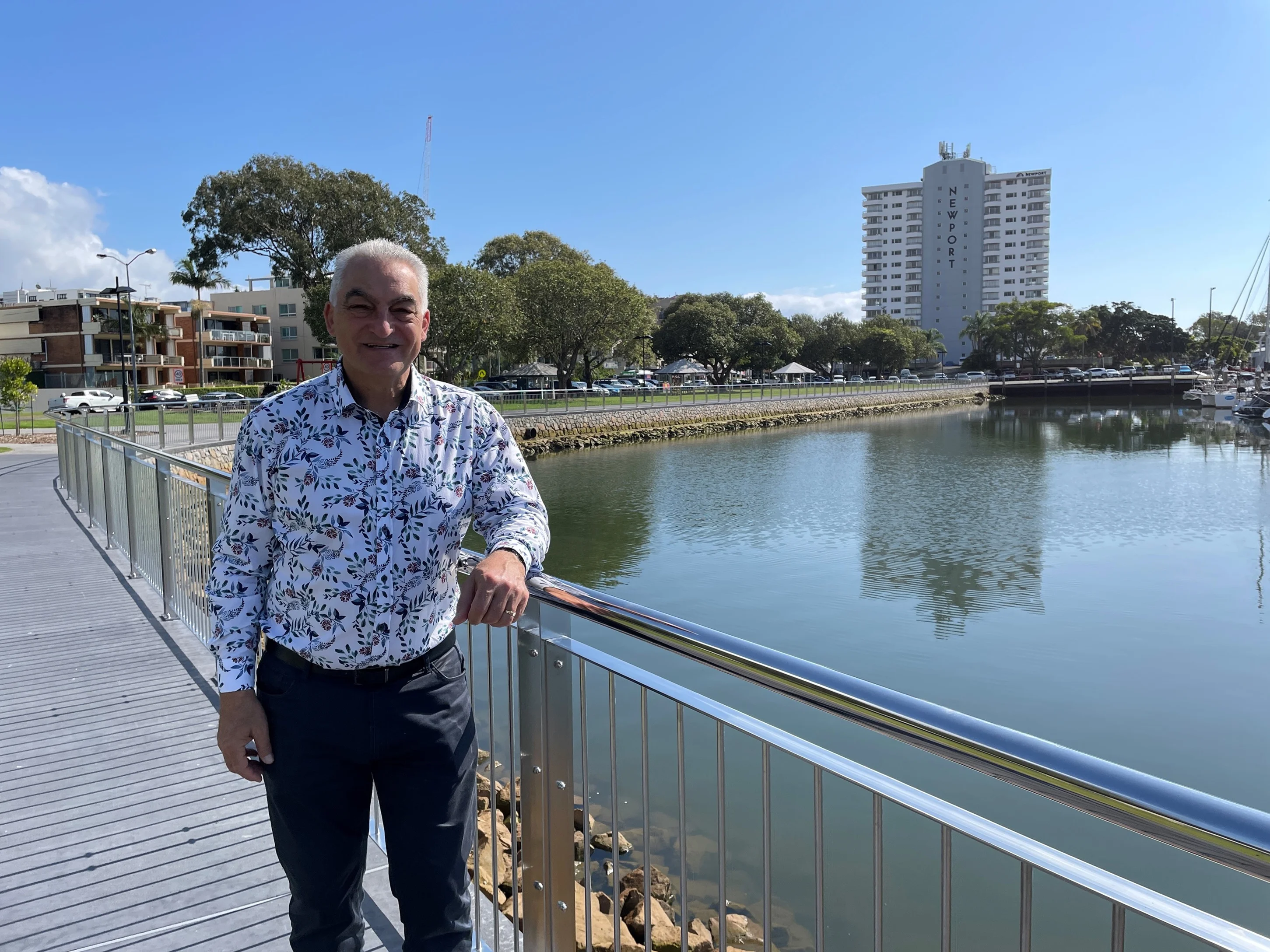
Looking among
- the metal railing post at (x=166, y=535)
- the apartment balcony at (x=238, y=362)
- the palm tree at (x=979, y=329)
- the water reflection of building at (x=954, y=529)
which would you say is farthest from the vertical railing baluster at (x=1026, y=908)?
the palm tree at (x=979, y=329)

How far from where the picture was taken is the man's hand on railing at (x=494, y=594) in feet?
5.82

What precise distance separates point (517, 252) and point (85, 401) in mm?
29918

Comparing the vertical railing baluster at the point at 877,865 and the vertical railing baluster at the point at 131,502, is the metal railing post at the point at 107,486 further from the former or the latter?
the vertical railing baluster at the point at 877,865

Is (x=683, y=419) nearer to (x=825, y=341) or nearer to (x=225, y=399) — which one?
(x=225, y=399)

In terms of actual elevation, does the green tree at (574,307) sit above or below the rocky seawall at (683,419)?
above

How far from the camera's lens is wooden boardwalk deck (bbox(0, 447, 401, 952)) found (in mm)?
2787

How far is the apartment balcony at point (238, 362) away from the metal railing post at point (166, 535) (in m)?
65.0

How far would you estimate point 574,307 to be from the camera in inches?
1724

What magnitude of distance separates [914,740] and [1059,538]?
17.4 m

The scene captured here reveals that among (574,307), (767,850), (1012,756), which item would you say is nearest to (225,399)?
(574,307)

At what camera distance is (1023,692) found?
9.08 m

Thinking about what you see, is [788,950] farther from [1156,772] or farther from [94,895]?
[1156,772]

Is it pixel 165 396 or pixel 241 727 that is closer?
pixel 241 727

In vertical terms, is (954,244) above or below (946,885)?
above
